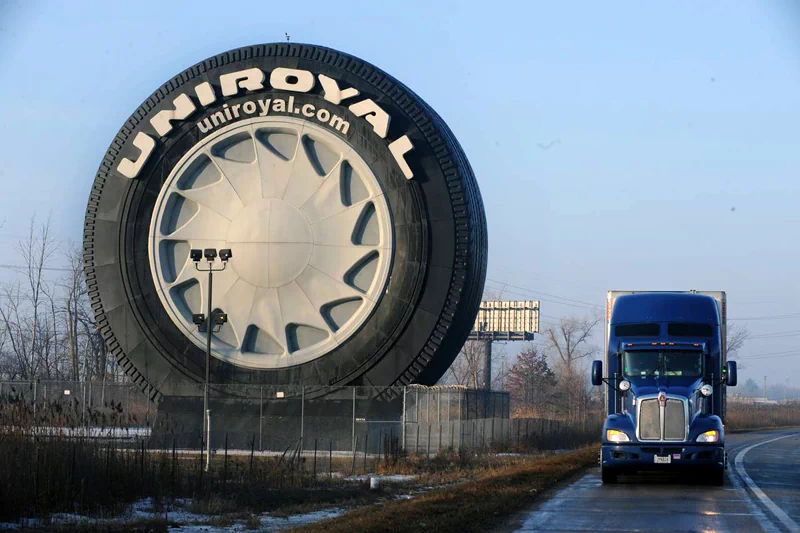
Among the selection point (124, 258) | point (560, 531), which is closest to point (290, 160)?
point (124, 258)

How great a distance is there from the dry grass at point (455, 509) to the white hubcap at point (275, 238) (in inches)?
471

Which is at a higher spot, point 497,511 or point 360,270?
point 360,270

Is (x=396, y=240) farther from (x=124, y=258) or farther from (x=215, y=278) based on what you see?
(x=124, y=258)

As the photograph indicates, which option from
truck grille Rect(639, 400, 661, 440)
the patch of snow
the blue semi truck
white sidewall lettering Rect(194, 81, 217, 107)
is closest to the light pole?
white sidewall lettering Rect(194, 81, 217, 107)

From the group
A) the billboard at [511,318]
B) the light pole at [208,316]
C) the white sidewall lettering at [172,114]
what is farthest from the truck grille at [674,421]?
the billboard at [511,318]

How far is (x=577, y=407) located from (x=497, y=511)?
83792 mm

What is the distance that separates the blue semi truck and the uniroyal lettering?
12668mm

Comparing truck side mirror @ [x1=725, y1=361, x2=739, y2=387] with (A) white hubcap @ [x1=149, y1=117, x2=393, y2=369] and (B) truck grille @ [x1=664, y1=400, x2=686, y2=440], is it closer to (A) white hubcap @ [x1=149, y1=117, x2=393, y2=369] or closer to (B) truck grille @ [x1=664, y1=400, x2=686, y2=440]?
(B) truck grille @ [x1=664, y1=400, x2=686, y2=440]

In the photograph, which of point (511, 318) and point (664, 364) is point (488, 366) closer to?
point (511, 318)

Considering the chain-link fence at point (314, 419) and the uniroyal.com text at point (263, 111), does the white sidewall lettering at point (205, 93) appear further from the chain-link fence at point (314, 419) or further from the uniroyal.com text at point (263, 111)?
the chain-link fence at point (314, 419)

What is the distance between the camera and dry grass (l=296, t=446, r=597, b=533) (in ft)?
55.9

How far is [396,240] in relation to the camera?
38.2 m

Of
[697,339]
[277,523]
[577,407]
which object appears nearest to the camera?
[277,523]

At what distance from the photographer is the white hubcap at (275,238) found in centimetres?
3866
